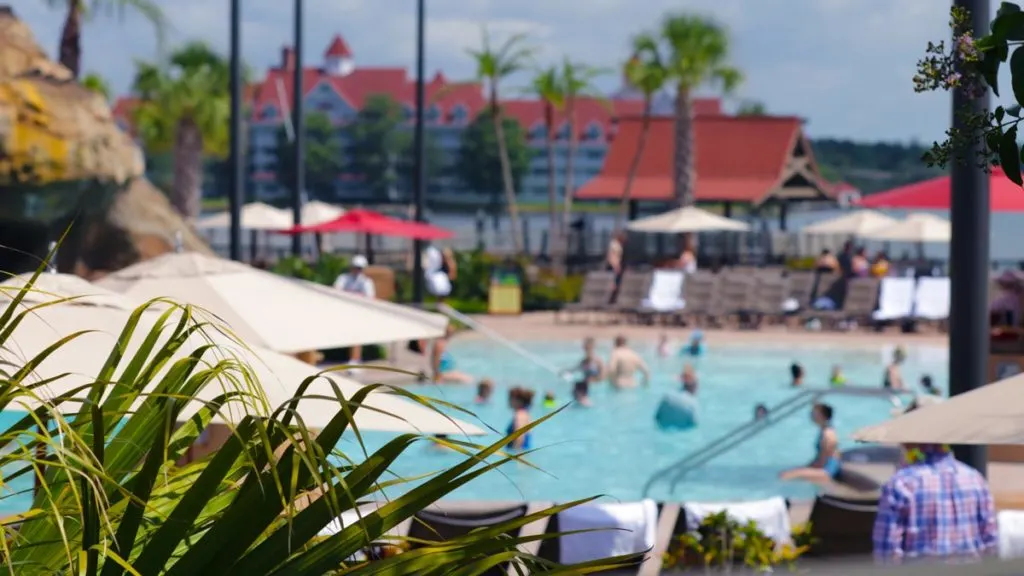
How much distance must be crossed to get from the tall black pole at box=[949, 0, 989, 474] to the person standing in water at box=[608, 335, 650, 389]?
46.2 feet

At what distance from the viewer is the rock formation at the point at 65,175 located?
20.3 m

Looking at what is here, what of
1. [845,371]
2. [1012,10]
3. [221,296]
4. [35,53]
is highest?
[35,53]

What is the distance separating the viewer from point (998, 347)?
14039mm

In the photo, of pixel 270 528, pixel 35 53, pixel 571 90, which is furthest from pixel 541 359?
pixel 571 90

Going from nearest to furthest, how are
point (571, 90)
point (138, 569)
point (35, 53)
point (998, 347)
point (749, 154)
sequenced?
1. point (138, 569)
2. point (998, 347)
3. point (35, 53)
4. point (749, 154)
5. point (571, 90)

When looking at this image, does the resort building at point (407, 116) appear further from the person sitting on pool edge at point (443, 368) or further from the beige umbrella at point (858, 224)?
the person sitting on pool edge at point (443, 368)

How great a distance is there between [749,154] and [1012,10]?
5694 centimetres

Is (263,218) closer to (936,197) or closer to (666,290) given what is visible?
(666,290)

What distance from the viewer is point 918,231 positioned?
35094 mm

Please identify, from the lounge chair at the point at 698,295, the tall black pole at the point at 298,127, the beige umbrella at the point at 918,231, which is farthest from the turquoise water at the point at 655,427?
the beige umbrella at the point at 918,231

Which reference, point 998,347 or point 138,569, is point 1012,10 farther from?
point 998,347

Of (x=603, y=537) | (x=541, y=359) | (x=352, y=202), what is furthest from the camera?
(x=352, y=202)

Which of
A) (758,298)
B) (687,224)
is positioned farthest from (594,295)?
(687,224)

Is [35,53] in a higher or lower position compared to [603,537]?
higher
